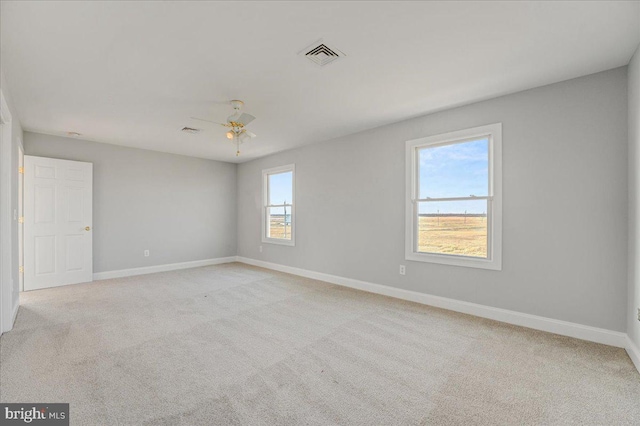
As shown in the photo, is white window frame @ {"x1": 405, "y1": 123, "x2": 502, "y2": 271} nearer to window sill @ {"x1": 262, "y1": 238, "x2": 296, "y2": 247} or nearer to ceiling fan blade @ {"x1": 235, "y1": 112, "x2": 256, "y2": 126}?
ceiling fan blade @ {"x1": 235, "y1": 112, "x2": 256, "y2": 126}

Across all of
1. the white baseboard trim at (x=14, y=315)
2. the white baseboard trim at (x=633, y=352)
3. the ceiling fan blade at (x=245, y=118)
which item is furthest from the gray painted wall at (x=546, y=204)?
the white baseboard trim at (x=14, y=315)

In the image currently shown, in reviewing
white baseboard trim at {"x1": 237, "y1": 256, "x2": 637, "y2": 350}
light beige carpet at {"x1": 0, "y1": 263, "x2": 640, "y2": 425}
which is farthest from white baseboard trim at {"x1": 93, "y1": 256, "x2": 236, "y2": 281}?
white baseboard trim at {"x1": 237, "y1": 256, "x2": 637, "y2": 350}

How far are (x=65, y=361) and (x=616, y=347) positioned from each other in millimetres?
4766

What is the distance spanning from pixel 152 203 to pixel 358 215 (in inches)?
170

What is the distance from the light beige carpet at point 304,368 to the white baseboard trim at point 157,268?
163cm

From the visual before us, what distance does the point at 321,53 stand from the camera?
A: 241cm

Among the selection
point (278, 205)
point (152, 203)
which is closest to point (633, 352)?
point (278, 205)

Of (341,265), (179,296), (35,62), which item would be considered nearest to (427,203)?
(341,265)

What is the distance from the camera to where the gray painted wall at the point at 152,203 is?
5.29 m

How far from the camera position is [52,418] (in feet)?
5.57

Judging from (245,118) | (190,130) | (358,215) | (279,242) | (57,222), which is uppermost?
(190,130)

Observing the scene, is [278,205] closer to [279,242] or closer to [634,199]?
[279,242]

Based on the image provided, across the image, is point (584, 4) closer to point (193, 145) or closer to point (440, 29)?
point (440, 29)

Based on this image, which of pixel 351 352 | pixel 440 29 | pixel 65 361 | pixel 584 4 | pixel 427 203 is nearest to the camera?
pixel 584 4
